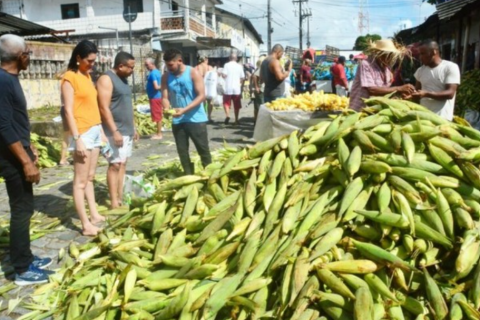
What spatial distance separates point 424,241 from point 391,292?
14.8 inches

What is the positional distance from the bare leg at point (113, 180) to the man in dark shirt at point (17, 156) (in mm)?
1381

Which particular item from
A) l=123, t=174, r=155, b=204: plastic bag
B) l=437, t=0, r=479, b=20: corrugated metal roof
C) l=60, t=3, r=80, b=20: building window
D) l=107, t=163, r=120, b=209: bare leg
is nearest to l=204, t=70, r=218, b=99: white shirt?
l=437, t=0, r=479, b=20: corrugated metal roof

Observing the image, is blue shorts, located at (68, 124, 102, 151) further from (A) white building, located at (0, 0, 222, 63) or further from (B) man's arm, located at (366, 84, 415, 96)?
(A) white building, located at (0, 0, 222, 63)

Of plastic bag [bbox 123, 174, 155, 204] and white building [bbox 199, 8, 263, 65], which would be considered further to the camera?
white building [bbox 199, 8, 263, 65]

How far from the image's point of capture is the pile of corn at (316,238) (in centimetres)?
245

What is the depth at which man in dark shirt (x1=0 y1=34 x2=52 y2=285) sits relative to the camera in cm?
367

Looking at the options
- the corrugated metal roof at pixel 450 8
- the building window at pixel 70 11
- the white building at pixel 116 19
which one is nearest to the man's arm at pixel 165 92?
the corrugated metal roof at pixel 450 8

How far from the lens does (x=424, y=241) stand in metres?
2.58

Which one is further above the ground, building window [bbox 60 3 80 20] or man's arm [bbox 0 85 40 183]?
building window [bbox 60 3 80 20]

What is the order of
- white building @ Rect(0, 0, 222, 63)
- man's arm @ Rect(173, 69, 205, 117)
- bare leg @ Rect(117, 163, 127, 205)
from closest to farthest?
bare leg @ Rect(117, 163, 127, 205), man's arm @ Rect(173, 69, 205, 117), white building @ Rect(0, 0, 222, 63)

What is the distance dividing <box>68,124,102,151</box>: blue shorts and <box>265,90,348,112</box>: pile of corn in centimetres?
384

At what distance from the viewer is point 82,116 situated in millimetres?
4734

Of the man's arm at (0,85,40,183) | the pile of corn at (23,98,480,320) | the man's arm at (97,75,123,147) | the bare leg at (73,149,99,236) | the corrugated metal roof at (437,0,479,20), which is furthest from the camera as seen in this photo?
the corrugated metal roof at (437,0,479,20)

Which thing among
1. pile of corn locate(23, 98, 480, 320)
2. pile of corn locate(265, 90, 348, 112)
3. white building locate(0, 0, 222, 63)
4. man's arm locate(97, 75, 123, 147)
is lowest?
pile of corn locate(23, 98, 480, 320)
